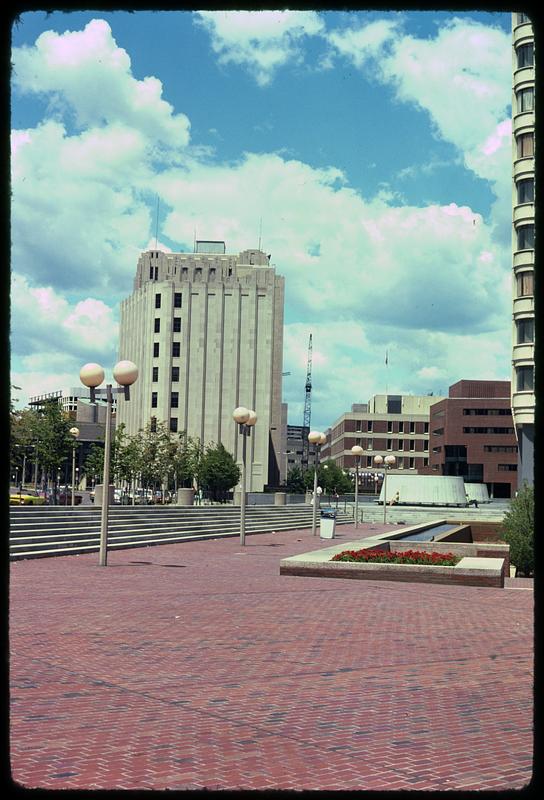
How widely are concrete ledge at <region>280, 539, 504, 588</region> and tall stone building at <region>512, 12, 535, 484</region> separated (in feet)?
118

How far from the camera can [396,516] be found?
66500 mm

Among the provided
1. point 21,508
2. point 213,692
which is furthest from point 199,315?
point 213,692

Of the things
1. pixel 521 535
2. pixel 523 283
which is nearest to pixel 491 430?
pixel 523 283

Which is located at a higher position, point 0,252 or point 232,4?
point 232,4

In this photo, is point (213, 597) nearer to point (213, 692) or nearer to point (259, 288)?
point (213, 692)

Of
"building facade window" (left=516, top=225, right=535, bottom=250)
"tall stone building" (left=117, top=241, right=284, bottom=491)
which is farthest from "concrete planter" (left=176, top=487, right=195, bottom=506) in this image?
"tall stone building" (left=117, top=241, right=284, bottom=491)

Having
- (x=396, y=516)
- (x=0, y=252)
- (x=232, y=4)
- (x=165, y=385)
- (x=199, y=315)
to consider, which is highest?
(x=199, y=315)

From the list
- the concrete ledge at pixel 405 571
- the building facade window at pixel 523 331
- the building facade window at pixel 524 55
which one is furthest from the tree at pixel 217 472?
the concrete ledge at pixel 405 571

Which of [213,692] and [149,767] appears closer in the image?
[149,767]

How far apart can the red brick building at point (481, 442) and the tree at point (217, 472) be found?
1571 inches

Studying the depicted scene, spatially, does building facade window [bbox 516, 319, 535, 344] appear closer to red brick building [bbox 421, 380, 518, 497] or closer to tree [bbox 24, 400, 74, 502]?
tree [bbox 24, 400, 74, 502]

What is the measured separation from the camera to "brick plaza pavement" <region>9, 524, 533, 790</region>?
6359 millimetres

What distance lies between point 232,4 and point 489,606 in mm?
15119

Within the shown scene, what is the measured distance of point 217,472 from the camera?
91.6 meters
